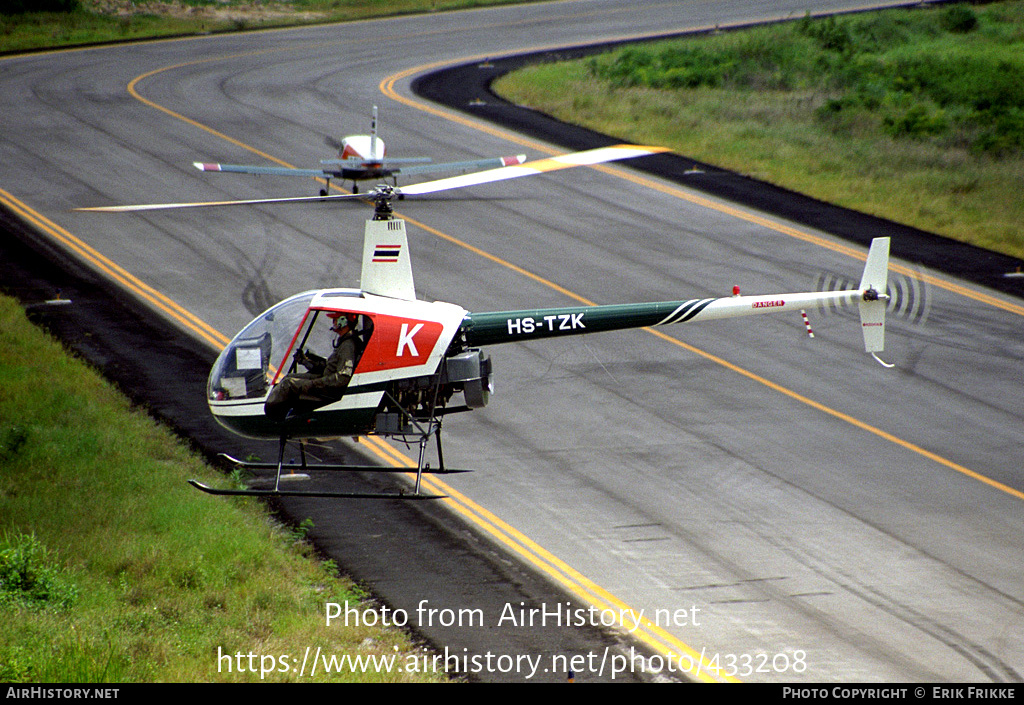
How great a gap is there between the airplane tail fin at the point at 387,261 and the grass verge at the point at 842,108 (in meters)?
20.3

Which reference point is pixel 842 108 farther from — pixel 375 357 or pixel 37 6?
pixel 37 6

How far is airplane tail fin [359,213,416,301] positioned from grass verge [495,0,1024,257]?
20.3 meters

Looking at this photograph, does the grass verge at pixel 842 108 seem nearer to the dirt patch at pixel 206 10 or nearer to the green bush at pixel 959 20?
the green bush at pixel 959 20

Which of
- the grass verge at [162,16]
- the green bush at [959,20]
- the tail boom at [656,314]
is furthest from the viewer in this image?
the green bush at [959,20]

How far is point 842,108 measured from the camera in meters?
41.1

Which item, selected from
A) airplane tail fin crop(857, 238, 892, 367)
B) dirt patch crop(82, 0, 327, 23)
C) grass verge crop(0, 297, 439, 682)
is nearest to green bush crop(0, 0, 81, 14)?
dirt patch crop(82, 0, 327, 23)

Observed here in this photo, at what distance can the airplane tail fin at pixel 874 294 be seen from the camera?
1523 cm

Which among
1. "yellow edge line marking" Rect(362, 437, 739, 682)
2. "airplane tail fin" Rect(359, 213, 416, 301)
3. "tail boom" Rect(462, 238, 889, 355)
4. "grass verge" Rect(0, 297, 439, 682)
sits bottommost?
"yellow edge line marking" Rect(362, 437, 739, 682)

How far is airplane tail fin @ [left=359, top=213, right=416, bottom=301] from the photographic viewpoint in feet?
44.9

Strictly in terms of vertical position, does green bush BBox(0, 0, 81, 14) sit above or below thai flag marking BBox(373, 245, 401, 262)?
above

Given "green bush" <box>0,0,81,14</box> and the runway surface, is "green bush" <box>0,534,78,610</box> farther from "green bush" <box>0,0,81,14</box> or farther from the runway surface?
"green bush" <box>0,0,81,14</box>

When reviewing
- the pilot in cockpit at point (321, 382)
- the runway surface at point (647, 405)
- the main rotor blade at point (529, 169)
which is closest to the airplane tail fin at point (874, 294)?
the runway surface at point (647, 405)

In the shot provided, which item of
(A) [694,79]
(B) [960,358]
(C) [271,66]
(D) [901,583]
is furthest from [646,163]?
(D) [901,583]

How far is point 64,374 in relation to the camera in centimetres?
2005
